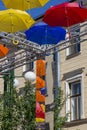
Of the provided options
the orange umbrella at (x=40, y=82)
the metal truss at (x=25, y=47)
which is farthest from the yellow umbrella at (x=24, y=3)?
the orange umbrella at (x=40, y=82)

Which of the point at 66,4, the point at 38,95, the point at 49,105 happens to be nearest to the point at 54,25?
the point at 66,4

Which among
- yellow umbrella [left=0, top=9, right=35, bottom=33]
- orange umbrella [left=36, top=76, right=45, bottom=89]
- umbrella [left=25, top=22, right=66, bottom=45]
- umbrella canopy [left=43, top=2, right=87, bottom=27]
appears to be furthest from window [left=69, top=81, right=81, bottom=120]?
umbrella canopy [left=43, top=2, right=87, bottom=27]

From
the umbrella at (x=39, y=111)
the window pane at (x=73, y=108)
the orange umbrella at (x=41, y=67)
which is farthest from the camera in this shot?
the window pane at (x=73, y=108)

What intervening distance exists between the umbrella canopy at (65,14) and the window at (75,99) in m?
10.6

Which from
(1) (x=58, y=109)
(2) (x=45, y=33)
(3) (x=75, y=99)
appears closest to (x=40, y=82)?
(1) (x=58, y=109)

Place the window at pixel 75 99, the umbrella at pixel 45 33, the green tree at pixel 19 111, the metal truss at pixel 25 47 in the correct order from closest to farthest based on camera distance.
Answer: the umbrella at pixel 45 33 < the metal truss at pixel 25 47 < the green tree at pixel 19 111 < the window at pixel 75 99

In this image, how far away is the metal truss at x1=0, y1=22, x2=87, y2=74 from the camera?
16.8m

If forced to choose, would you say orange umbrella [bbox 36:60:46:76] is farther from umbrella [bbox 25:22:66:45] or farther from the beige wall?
the beige wall

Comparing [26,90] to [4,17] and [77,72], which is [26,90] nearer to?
[77,72]

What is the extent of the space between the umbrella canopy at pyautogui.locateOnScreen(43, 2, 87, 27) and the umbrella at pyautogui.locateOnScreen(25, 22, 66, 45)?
1.15m

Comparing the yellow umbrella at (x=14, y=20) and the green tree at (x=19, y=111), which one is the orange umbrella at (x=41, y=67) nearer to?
the green tree at (x=19, y=111)

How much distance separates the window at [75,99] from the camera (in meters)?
24.6

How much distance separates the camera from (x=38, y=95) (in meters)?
18.9

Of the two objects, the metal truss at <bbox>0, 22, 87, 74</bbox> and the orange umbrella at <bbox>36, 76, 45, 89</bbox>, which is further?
the orange umbrella at <bbox>36, 76, 45, 89</bbox>
